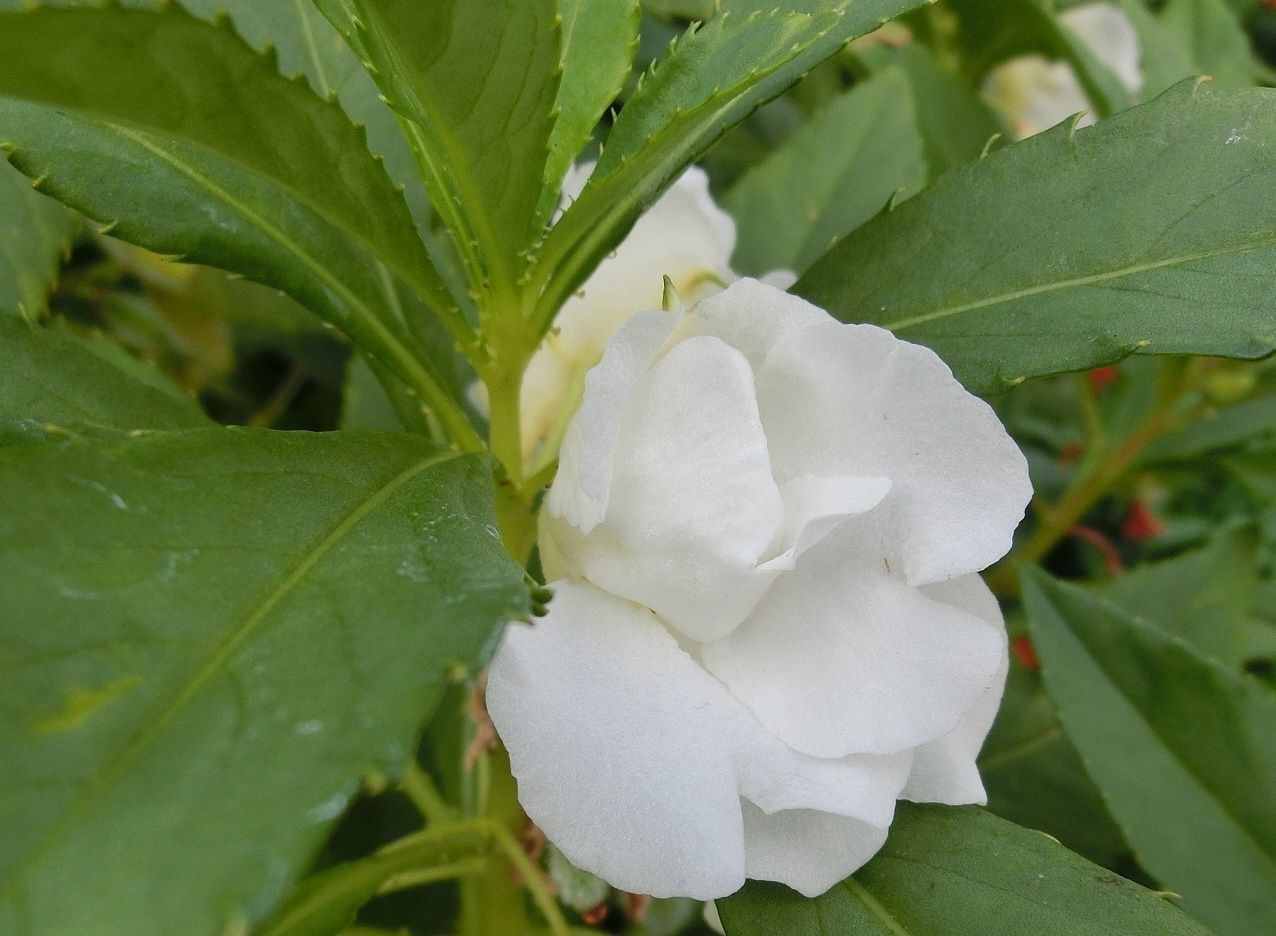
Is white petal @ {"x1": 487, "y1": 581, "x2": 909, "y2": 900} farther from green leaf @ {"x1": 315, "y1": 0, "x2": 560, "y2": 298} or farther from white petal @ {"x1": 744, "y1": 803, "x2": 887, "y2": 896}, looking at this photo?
green leaf @ {"x1": 315, "y1": 0, "x2": 560, "y2": 298}

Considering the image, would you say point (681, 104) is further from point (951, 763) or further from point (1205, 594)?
point (1205, 594)

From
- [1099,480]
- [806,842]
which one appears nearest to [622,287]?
[806,842]

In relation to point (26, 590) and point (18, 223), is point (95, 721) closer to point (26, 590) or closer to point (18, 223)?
point (26, 590)

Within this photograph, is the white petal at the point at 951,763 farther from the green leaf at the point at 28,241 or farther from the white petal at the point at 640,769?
the green leaf at the point at 28,241

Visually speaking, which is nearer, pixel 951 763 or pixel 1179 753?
pixel 951 763

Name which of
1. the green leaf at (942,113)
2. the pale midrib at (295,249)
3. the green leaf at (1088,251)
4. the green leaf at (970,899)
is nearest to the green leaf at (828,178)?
the green leaf at (942,113)

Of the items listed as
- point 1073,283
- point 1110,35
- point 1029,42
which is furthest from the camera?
point 1110,35

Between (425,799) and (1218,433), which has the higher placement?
(425,799)
